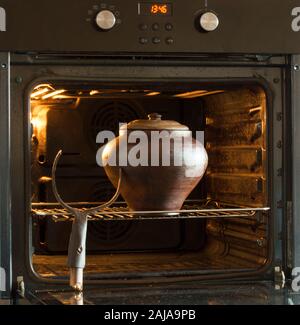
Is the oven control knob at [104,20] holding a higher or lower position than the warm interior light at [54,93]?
higher

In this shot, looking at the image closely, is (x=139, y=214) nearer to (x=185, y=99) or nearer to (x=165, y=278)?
(x=165, y=278)

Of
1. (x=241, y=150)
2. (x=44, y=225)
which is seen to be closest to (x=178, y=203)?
(x=241, y=150)

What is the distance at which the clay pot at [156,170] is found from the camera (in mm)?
2730

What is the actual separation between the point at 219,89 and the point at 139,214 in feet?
1.40

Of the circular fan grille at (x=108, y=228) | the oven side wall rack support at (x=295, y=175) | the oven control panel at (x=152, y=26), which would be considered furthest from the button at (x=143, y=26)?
the circular fan grille at (x=108, y=228)

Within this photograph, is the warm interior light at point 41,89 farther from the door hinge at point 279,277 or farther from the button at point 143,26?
the door hinge at point 279,277

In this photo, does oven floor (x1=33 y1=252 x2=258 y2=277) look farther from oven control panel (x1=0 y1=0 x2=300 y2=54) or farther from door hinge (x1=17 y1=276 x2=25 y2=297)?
oven control panel (x1=0 y1=0 x2=300 y2=54)

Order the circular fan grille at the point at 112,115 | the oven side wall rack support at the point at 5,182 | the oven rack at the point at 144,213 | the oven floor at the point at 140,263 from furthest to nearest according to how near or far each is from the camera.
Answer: the circular fan grille at the point at 112,115 → the oven floor at the point at 140,263 → the oven rack at the point at 144,213 → the oven side wall rack support at the point at 5,182

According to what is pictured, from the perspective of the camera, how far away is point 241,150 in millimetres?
2943

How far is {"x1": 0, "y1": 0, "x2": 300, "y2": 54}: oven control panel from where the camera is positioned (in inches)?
101

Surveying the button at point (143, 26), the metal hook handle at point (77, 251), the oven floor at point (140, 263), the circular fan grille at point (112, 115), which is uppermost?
the button at point (143, 26)

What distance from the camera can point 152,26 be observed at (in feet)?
8.62
